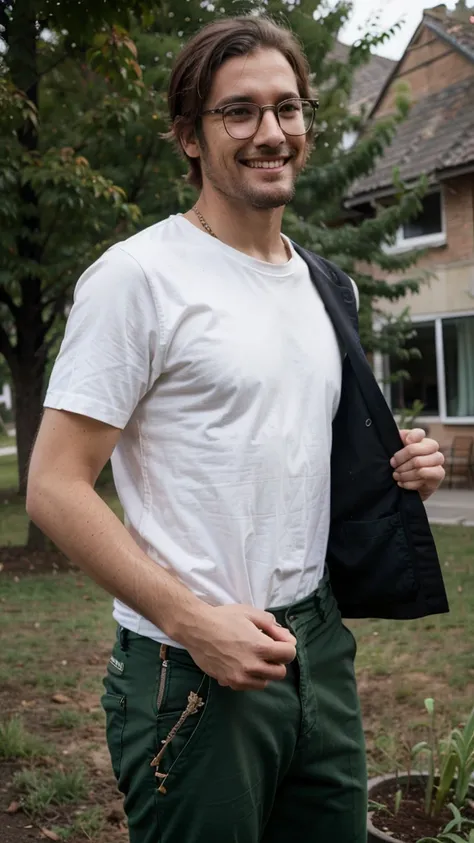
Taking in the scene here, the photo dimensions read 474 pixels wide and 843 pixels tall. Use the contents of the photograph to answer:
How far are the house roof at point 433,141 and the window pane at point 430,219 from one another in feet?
2.23

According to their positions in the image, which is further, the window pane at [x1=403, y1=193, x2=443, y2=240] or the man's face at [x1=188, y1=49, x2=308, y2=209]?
the window pane at [x1=403, y1=193, x2=443, y2=240]

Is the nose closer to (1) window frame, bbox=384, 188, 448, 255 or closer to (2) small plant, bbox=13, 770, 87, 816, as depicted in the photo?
(2) small plant, bbox=13, 770, 87, 816

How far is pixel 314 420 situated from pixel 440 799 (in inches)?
71.2

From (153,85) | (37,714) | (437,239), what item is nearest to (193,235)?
(37,714)

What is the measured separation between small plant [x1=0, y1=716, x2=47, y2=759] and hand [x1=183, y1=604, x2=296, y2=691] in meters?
2.88

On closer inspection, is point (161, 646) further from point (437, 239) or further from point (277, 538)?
point (437, 239)

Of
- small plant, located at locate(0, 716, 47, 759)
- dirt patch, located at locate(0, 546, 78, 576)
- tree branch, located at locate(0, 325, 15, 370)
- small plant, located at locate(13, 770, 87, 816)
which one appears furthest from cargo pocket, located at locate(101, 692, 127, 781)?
tree branch, located at locate(0, 325, 15, 370)

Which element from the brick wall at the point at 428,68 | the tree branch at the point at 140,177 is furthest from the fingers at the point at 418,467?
the brick wall at the point at 428,68

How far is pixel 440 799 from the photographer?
3.10 meters

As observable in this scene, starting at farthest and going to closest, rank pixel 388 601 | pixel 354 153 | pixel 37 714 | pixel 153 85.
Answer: pixel 354 153 < pixel 153 85 < pixel 37 714 < pixel 388 601

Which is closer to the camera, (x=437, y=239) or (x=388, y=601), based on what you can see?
(x=388, y=601)

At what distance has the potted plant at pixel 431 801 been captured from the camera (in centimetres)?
298

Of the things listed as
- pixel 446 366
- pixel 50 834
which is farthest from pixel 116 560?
pixel 446 366

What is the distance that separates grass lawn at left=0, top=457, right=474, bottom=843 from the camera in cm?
374
